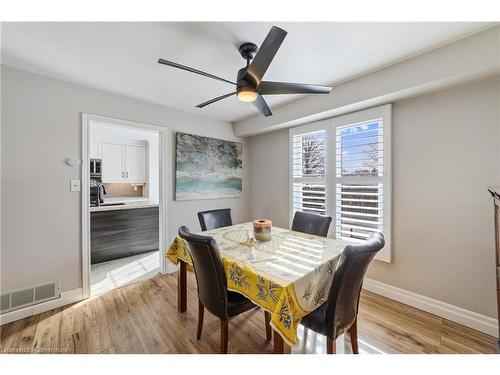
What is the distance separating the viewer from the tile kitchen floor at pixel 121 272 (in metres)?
2.62

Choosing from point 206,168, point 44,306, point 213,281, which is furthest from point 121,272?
point 213,281

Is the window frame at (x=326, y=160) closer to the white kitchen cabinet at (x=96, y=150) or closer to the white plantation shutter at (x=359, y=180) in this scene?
the white plantation shutter at (x=359, y=180)

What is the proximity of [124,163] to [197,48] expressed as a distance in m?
3.99

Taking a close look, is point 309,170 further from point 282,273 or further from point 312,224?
point 282,273

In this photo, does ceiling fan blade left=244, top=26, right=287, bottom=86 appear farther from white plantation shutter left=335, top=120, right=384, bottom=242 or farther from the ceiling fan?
white plantation shutter left=335, top=120, right=384, bottom=242

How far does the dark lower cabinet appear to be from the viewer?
3.19 meters

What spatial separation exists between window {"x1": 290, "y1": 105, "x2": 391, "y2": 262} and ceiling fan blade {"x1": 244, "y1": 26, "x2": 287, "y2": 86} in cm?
156

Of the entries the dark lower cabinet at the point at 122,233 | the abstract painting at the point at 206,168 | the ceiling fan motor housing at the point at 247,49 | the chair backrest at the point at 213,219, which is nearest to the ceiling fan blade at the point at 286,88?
the ceiling fan motor housing at the point at 247,49

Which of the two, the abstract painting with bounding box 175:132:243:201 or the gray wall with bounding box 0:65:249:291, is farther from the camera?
the abstract painting with bounding box 175:132:243:201

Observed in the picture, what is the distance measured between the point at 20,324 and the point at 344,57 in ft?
12.3

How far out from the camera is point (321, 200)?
286 cm

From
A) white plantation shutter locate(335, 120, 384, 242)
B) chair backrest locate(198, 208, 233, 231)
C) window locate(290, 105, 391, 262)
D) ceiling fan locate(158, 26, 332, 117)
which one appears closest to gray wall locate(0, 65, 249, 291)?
chair backrest locate(198, 208, 233, 231)

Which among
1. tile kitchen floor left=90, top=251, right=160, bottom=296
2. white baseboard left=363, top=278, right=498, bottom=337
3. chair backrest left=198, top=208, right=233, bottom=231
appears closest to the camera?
white baseboard left=363, top=278, right=498, bottom=337

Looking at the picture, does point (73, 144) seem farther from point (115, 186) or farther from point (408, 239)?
point (408, 239)
